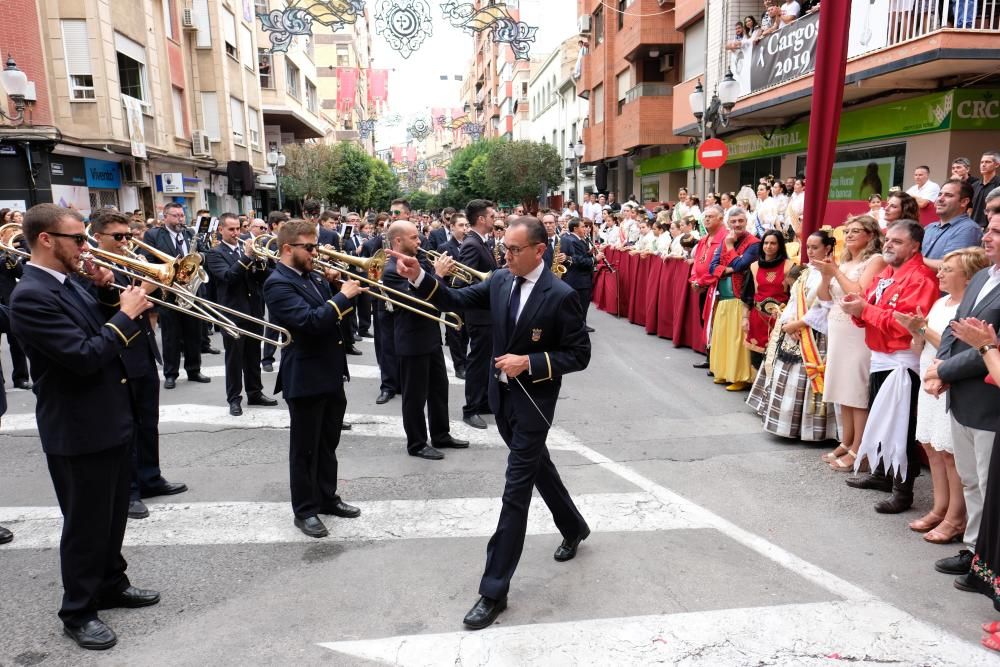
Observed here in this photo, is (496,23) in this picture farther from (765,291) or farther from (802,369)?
(802,369)

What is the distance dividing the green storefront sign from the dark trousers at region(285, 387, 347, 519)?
11.9m

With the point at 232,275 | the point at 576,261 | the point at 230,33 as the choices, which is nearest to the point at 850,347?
the point at 576,261

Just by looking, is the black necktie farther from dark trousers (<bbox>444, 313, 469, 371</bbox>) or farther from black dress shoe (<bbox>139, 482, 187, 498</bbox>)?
dark trousers (<bbox>444, 313, 469, 371</bbox>)

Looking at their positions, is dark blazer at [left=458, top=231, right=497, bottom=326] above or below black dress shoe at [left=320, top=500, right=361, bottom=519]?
above

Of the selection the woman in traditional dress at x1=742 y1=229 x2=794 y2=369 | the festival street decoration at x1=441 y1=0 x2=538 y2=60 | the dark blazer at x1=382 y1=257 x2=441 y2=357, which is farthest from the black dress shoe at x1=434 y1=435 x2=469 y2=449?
the festival street decoration at x1=441 y1=0 x2=538 y2=60

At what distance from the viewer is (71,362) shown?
10.5 ft

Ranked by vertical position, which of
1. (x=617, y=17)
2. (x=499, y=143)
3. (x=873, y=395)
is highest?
(x=617, y=17)

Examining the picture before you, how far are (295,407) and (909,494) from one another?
428 cm

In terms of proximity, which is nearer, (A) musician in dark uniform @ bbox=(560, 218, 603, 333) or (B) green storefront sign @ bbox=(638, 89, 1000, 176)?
(A) musician in dark uniform @ bbox=(560, 218, 603, 333)

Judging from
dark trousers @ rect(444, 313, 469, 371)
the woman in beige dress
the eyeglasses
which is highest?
the eyeglasses

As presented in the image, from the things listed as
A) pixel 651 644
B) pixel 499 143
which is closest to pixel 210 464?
pixel 651 644

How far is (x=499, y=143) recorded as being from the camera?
39625mm

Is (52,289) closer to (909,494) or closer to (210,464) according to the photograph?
(210,464)

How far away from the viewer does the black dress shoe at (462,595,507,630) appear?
3496mm
